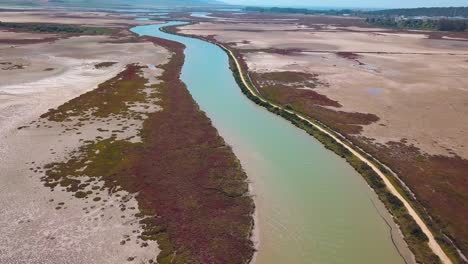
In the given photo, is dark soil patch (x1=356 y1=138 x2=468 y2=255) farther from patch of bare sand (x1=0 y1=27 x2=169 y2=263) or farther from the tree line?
the tree line

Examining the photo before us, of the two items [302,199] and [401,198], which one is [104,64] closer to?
[302,199]

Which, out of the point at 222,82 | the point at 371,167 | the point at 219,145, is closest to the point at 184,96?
the point at 222,82

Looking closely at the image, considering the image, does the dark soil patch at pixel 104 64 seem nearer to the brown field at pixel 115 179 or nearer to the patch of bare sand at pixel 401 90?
the brown field at pixel 115 179

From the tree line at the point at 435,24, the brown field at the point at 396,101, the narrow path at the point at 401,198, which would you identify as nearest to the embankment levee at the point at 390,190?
the narrow path at the point at 401,198

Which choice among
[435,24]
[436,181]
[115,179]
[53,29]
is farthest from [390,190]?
[435,24]

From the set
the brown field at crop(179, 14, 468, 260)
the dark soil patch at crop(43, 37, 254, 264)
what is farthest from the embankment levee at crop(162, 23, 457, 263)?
the dark soil patch at crop(43, 37, 254, 264)
